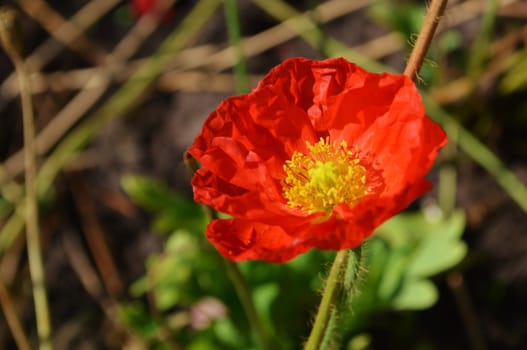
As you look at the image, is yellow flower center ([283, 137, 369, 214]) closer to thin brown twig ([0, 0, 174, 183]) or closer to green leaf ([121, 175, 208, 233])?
green leaf ([121, 175, 208, 233])

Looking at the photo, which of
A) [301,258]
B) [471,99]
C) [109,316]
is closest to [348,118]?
[301,258]

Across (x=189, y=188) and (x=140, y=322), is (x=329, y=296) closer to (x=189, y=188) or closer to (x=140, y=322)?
(x=140, y=322)

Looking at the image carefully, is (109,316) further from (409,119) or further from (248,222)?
(409,119)

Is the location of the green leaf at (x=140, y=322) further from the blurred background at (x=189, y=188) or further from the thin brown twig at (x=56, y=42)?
the thin brown twig at (x=56, y=42)

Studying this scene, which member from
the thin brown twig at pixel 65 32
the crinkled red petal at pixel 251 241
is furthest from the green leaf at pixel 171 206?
the thin brown twig at pixel 65 32

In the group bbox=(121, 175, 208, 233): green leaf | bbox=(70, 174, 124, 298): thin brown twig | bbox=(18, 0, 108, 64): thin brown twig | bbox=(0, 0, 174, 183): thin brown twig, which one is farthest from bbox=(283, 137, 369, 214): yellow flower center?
bbox=(18, 0, 108, 64): thin brown twig

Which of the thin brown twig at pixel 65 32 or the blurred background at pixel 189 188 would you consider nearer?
the blurred background at pixel 189 188
